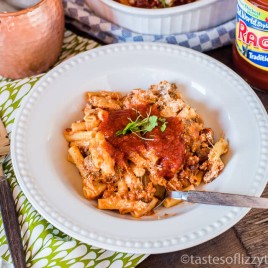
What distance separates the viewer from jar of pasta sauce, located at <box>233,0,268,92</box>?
1.80 metres

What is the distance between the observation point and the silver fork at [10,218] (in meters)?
1.55

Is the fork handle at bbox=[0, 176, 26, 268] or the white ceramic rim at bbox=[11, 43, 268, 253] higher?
the white ceramic rim at bbox=[11, 43, 268, 253]

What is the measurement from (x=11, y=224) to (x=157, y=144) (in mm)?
547

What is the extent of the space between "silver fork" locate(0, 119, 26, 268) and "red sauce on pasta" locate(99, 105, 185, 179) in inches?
15.3

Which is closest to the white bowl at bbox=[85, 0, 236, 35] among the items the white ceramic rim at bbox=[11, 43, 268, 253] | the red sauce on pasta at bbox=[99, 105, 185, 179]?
the white ceramic rim at bbox=[11, 43, 268, 253]

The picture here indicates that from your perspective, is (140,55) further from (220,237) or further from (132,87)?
(220,237)

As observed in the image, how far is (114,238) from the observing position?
1.45m

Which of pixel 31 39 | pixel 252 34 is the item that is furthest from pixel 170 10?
pixel 31 39

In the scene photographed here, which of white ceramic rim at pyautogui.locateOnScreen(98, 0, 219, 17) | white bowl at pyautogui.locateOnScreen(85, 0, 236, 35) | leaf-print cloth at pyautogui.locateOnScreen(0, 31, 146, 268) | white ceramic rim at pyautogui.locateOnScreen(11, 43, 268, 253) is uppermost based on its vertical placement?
white ceramic rim at pyautogui.locateOnScreen(98, 0, 219, 17)

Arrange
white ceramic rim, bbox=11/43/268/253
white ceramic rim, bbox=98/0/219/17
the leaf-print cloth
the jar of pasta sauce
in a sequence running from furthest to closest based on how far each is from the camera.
Result: white ceramic rim, bbox=98/0/219/17 → the jar of pasta sauce → the leaf-print cloth → white ceramic rim, bbox=11/43/268/253

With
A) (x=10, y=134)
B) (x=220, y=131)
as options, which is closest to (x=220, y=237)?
(x=220, y=131)

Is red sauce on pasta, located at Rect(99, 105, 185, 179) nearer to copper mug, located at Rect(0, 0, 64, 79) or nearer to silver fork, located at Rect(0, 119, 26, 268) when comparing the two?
silver fork, located at Rect(0, 119, 26, 268)

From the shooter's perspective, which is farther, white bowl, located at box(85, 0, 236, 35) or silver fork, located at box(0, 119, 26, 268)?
white bowl, located at box(85, 0, 236, 35)

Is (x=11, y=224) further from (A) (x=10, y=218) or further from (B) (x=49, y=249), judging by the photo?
(B) (x=49, y=249)
